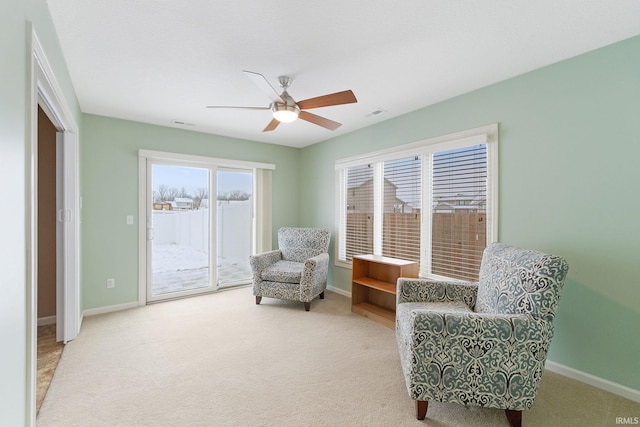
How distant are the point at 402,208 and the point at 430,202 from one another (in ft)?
1.36

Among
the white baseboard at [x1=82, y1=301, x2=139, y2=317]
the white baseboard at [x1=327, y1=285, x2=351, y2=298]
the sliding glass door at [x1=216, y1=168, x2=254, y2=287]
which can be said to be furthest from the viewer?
the sliding glass door at [x1=216, y1=168, x2=254, y2=287]

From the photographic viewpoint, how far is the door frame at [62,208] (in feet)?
4.23

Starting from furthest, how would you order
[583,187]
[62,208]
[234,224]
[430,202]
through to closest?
[234,224] → [430,202] → [62,208] → [583,187]

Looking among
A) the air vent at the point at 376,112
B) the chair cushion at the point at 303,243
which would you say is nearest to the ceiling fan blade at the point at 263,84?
the air vent at the point at 376,112

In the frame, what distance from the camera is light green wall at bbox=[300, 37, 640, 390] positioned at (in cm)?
199

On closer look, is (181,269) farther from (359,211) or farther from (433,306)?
(433,306)

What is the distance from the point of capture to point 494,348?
165cm

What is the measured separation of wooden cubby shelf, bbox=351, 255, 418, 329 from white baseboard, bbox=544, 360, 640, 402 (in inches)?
53.1

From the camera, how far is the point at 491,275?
2.11 m

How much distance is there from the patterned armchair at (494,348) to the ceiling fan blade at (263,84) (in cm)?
189

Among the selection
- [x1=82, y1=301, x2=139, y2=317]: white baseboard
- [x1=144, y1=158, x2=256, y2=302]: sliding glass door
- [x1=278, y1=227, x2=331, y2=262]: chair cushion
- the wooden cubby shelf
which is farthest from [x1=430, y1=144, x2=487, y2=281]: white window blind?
[x1=82, y1=301, x2=139, y2=317]: white baseboard

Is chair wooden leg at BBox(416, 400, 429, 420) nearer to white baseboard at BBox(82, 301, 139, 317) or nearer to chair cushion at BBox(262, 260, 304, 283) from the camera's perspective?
chair cushion at BBox(262, 260, 304, 283)

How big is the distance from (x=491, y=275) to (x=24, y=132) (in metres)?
2.74

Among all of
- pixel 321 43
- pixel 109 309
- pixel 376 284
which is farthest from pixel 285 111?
pixel 109 309
